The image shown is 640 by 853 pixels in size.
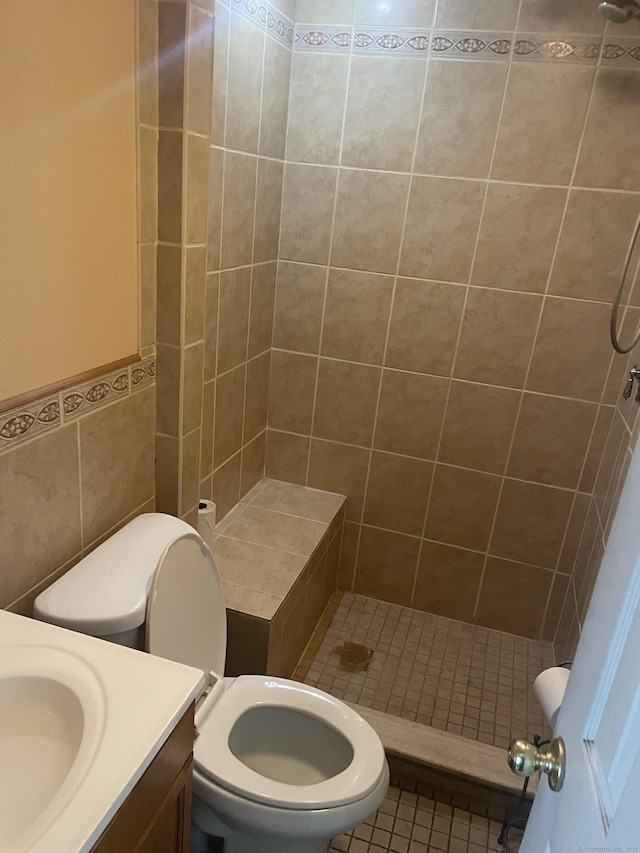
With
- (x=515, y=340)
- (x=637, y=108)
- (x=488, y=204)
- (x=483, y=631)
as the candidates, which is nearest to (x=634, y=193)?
(x=637, y=108)

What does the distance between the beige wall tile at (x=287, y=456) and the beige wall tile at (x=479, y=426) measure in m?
0.55

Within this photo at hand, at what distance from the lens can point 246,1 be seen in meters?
1.64

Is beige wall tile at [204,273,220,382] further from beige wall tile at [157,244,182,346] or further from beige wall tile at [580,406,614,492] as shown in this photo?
beige wall tile at [580,406,614,492]

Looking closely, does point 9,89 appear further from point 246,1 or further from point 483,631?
point 483,631

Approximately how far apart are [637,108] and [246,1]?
114 centimetres

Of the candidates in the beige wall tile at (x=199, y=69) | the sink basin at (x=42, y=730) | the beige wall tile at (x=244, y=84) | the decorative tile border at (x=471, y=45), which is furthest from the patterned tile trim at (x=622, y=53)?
the sink basin at (x=42, y=730)

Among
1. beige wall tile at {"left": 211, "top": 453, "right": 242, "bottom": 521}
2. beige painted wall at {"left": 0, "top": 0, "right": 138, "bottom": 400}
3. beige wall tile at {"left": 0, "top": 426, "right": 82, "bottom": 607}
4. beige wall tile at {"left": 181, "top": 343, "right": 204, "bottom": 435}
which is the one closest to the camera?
beige painted wall at {"left": 0, "top": 0, "right": 138, "bottom": 400}

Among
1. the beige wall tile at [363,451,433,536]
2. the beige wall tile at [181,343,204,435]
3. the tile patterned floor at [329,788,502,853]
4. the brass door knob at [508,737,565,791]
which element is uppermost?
the beige wall tile at [181,343,204,435]

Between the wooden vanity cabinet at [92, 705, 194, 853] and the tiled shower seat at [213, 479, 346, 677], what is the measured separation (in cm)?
70

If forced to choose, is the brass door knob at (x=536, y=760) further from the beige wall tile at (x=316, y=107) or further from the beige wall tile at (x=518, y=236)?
the beige wall tile at (x=316, y=107)

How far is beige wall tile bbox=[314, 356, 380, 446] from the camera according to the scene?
225cm

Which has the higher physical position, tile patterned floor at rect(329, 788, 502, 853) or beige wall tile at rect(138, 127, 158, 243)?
beige wall tile at rect(138, 127, 158, 243)

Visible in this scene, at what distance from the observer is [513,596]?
7.57 ft

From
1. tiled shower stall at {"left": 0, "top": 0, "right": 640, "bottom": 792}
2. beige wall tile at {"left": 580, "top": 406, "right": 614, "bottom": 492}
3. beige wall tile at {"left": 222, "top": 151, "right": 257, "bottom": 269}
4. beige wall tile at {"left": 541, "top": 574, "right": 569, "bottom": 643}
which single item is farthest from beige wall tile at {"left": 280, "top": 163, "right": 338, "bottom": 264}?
beige wall tile at {"left": 541, "top": 574, "right": 569, "bottom": 643}
